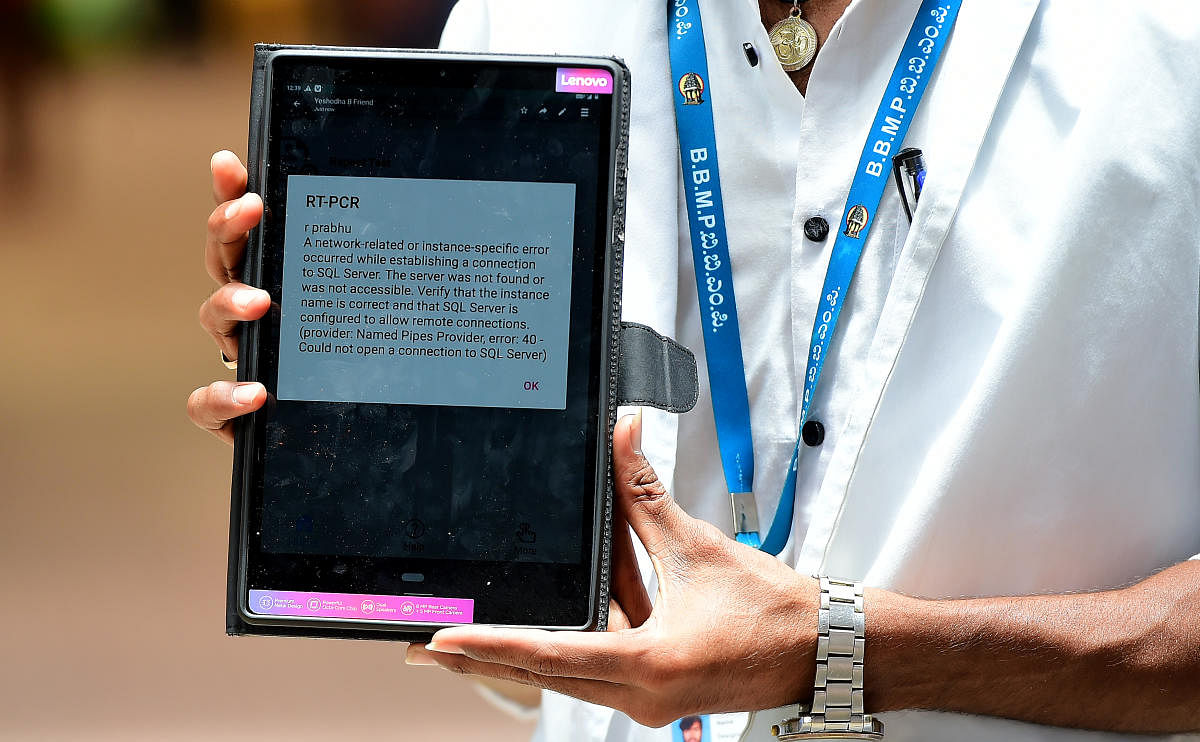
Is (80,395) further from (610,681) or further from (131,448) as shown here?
(610,681)

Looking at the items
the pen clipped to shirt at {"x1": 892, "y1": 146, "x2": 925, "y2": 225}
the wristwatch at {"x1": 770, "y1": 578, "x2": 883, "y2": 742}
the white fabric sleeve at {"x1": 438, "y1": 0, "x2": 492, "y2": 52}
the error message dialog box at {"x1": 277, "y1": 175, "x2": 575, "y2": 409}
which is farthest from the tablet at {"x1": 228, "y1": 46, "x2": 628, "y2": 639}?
the white fabric sleeve at {"x1": 438, "y1": 0, "x2": 492, "y2": 52}

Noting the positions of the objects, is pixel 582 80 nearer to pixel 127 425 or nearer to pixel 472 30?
pixel 472 30

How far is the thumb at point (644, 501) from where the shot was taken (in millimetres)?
730

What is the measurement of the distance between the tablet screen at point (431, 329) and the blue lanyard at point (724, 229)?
0.23 metres

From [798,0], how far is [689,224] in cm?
24

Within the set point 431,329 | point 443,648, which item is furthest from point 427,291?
point 443,648

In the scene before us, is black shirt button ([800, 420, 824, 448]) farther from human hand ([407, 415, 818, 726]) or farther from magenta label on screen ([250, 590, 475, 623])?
magenta label on screen ([250, 590, 475, 623])

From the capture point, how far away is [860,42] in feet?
3.07

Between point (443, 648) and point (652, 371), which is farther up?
point (652, 371)

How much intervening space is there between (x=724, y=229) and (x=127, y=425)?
2.01 m

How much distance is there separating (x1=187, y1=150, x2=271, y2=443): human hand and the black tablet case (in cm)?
1

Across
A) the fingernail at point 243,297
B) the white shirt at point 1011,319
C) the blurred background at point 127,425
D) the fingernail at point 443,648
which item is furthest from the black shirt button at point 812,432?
the blurred background at point 127,425

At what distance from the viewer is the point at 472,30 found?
1.12 m

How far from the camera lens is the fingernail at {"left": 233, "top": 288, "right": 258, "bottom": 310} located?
72 centimetres
